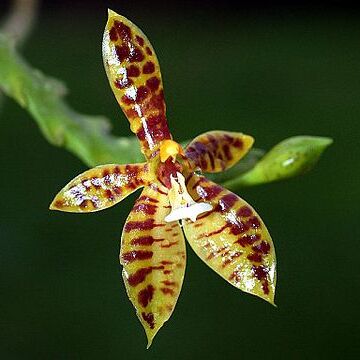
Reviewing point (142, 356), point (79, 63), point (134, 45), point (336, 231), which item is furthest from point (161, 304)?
point (79, 63)

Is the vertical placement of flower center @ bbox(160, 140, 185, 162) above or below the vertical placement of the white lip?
above

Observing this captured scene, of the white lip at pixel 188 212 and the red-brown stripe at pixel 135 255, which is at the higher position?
the white lip at pixel 188 212

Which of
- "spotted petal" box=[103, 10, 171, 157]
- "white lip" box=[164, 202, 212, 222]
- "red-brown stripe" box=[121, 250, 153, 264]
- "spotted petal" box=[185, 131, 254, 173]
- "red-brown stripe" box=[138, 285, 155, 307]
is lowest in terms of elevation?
"red-brown stripe" box=[138, 285, 155, 307]

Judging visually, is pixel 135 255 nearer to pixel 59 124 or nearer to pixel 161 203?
pixel 161 203

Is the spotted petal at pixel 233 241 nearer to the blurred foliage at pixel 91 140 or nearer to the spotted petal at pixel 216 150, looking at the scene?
the spotted petal at pixel 216 150

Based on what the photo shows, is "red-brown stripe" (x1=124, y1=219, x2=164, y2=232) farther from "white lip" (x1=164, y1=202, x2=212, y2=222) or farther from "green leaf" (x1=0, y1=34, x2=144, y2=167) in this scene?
"green leaf" (x1=0, y1=34, x2=144, y2=167)

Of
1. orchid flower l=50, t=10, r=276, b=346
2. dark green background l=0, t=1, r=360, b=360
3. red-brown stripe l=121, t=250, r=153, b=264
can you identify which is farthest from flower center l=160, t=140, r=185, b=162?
dark green background l=0, t=1, r=360, b=360

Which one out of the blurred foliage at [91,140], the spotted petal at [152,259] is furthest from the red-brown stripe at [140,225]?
the blurred foliage at [91,140]
